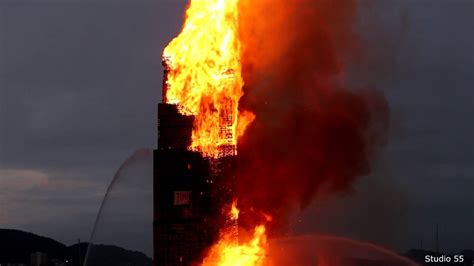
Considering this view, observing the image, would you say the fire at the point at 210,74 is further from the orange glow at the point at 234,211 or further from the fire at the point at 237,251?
the fire at the point at 237,251

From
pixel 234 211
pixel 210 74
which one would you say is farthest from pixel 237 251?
pixel 210 74

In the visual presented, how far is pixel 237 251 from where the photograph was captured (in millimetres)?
129875

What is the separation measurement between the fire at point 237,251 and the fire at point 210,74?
9.58 m

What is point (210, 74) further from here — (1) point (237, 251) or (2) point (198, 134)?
(1) point (237, 251)

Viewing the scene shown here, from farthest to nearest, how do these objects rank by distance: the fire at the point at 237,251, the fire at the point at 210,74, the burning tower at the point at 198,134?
the burning tower at the point at 198,134 → the fire at the point at 237,251 → the fire at the point at 210,74

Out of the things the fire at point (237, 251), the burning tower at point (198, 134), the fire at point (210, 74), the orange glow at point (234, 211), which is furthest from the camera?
the orange glow at point (234, 211)

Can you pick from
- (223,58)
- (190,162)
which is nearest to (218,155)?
(190,162)

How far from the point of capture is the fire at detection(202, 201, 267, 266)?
129 meters

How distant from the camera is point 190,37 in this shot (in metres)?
130

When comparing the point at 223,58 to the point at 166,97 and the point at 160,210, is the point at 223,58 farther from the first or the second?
the point at 160,210

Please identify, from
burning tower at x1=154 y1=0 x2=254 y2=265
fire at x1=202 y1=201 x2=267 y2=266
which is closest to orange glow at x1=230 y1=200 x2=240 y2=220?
fire at x1=202 y1=201 x2=267 y2=266

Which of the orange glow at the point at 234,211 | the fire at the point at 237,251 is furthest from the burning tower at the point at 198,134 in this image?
the fire at the point at 237,251

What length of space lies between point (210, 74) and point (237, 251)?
2171cm

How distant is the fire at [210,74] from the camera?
129 metres
